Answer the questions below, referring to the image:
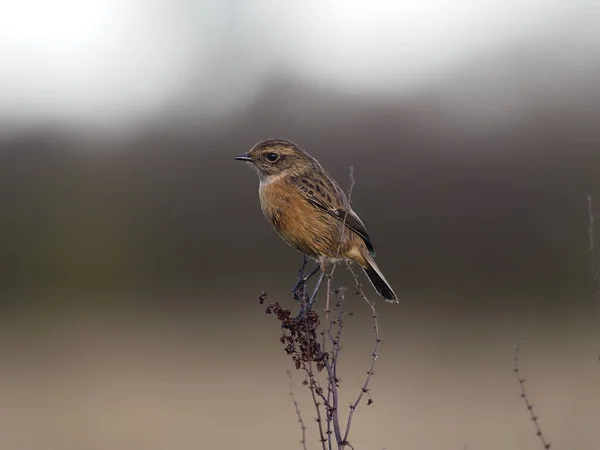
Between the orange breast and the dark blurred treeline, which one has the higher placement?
the dark blurred treeline

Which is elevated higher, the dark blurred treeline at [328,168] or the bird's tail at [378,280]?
the dark blurred treeline at [328,168]

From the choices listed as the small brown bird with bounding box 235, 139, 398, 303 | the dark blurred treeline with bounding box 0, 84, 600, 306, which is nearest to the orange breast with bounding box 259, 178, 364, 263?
the small brown bird with bounding box 235, 139, 398, 303

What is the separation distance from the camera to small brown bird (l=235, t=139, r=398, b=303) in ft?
20.6

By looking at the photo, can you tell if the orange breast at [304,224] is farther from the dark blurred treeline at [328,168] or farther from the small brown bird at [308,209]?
the dark blurred treeline at [328,168]

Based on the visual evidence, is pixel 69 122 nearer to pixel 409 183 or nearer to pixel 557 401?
pixel 409 183

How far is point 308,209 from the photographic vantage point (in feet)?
20.9

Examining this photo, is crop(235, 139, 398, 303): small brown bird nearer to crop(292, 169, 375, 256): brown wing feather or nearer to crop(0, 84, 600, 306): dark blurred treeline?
crop(292, 169, 375, 256): brown wing feather

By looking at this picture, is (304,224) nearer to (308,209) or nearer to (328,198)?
(308,209)

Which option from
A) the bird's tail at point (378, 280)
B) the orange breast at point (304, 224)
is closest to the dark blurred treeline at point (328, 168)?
the bird's tail at point (378, 280)

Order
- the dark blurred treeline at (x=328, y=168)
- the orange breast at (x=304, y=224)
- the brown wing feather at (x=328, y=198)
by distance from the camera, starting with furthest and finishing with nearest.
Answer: the dark blurred treeline at (x=328, y=168) → the brown wing feather at (x=328, y=198) → the orange breast at (x=304, y=224)

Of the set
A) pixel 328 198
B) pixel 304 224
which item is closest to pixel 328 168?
pixel 328 198

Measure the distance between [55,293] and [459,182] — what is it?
401 inches

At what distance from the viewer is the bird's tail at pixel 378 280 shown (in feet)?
21.3

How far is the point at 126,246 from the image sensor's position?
875 inches
